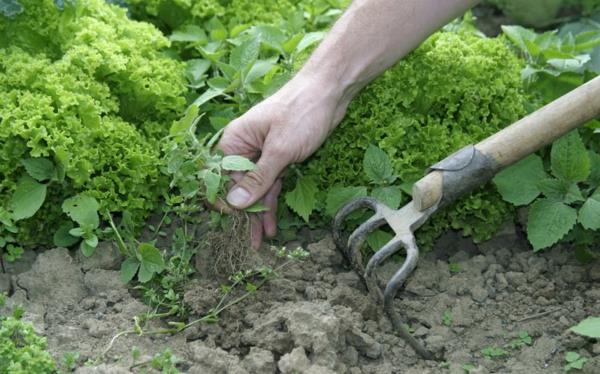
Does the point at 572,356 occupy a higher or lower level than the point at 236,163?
lower

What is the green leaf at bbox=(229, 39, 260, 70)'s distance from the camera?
11.7 ft

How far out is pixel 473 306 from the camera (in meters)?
3.16

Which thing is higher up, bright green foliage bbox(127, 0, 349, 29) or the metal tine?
bright green foliage bbox(127, 0, 349, 29)

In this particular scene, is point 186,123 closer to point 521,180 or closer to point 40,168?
point 40,168

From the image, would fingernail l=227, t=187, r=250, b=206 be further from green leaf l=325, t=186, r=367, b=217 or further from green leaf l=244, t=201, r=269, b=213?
green leaf l=325, t=186, r=367, b=217

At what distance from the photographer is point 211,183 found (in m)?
2.97

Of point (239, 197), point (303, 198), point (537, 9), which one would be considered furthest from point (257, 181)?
point (537, 9)

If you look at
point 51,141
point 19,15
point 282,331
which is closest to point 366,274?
point 282,331

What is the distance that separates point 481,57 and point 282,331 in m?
1.40

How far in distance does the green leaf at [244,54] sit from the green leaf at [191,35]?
34cm

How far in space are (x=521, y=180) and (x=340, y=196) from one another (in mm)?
669

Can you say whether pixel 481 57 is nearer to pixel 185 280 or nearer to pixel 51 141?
pixel 185 280

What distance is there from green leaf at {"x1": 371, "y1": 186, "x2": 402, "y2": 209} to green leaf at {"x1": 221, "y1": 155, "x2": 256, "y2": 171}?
1.72 feet

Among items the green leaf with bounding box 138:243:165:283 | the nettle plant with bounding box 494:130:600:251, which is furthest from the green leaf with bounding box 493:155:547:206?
the green leaf with bounding box 138:243:165:283
